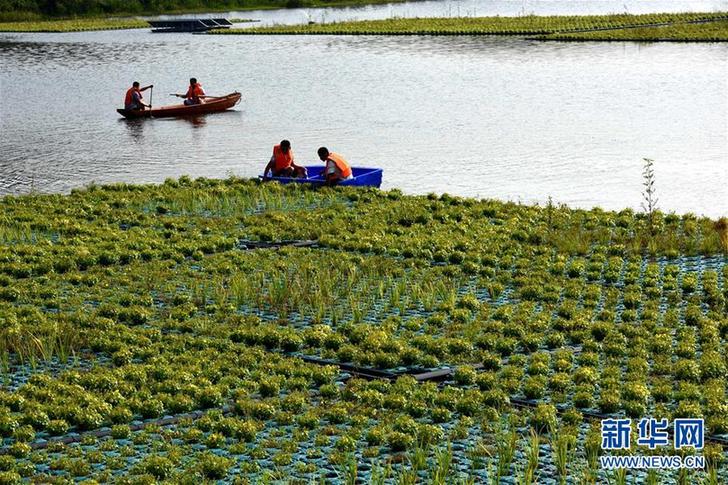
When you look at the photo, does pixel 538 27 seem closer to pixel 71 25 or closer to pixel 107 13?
pixel 71 25

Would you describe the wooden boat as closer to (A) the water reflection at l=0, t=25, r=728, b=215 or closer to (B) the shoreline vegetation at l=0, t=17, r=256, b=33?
(A) the water reflection at l=0, t=25, r=728, b=215

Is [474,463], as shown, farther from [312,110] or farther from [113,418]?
[312,110]

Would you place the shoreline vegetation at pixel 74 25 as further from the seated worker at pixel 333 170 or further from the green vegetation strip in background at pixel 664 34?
the seated worker at pixel 333 170

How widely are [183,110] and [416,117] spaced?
8.77m

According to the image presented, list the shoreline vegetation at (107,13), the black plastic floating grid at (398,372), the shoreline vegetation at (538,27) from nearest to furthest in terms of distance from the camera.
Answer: the black plastic floating grid at (398,372)
the shoreline vegetation at (538,27)
the shoreline vegetation at (107,13)

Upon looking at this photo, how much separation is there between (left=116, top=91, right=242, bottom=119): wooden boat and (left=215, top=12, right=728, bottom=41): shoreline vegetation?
3468 centimetres

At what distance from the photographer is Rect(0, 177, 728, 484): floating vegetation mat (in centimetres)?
1251

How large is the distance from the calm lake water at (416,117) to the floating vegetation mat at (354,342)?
6696 mm

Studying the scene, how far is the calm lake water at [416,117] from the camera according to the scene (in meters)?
31.4

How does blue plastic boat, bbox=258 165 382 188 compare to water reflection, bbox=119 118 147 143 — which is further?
water reflection, bbox=119 118 147 143

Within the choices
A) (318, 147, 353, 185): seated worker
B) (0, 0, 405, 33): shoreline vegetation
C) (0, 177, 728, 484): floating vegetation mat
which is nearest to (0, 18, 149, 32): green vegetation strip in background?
(0, 0, 405, 33): shoreline vegetation

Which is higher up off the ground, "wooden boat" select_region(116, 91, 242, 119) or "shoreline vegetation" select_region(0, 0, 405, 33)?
"shoreline vegetation" select_region(0, 0, 405, 33)

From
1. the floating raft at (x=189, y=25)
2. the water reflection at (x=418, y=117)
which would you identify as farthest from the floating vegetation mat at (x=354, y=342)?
the floating raft at (x=189, y=25)

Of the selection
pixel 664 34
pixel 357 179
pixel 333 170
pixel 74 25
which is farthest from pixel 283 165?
pixel 74 25
